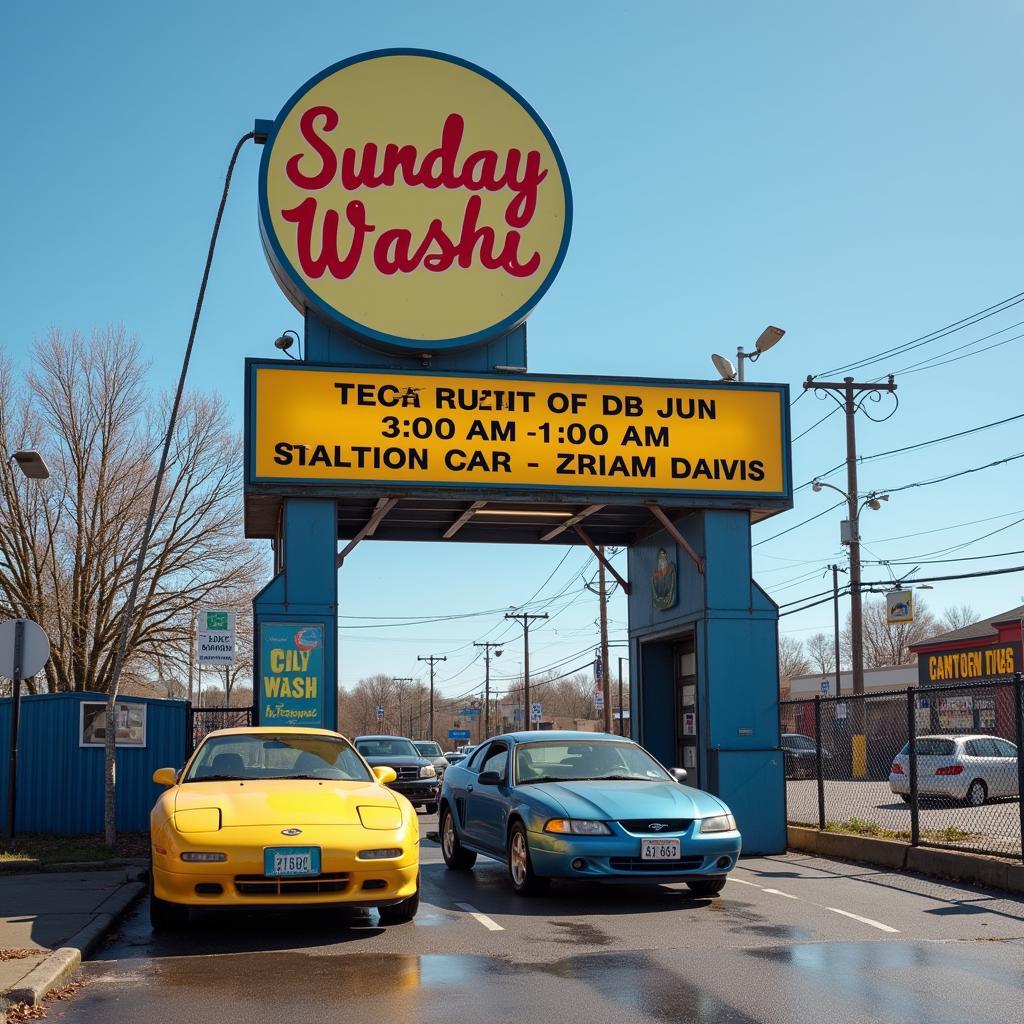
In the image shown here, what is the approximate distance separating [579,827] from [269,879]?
287 cm

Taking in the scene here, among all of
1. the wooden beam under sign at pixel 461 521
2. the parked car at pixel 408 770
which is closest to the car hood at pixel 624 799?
the wooden beam under sign at pixel 461 521

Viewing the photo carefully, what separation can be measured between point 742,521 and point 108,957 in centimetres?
984

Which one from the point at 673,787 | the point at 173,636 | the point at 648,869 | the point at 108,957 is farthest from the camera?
the point at 173,636

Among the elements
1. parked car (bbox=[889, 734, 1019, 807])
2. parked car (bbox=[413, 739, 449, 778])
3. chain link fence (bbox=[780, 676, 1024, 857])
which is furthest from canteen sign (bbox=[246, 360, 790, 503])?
parked car (bbox=[413, 739, 449, 778])

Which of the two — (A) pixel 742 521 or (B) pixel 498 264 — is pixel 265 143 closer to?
(B) pixel 498 264

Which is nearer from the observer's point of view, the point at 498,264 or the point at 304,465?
the point at 304,465

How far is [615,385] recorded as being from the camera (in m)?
15.8

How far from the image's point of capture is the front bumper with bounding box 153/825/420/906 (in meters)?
8.70

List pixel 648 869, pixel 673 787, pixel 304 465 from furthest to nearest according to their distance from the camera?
1. pixel 304 465
2. pixel 673 787
3. pixel 648 869

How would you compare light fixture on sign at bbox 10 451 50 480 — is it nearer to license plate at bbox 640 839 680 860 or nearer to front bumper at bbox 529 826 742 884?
front bumper at bbox 529 826 742 884

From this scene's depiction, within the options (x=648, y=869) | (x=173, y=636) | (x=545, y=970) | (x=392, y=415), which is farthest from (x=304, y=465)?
(x=173, y=636)

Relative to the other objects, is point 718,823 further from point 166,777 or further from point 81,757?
point 81,757

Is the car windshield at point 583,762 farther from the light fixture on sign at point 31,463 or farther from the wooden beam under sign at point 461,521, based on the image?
the light fixture on sign at point 31,463

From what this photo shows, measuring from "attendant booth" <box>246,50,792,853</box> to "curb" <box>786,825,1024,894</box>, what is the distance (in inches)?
23.7
